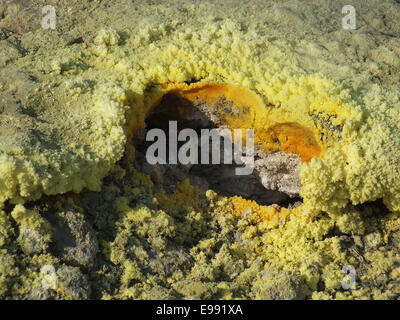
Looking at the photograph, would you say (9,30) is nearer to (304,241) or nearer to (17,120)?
(17,120)

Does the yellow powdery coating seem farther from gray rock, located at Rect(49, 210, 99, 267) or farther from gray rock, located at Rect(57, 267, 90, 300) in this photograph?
gray rock, located at Rect(57, 267, 90, 300)

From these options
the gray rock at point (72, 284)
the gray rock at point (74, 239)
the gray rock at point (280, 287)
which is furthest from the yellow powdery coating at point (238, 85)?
the gray rock at point (280, 287)

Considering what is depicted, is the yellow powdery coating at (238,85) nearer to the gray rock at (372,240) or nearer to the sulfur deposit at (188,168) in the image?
the sulfur deposit at (188,168)

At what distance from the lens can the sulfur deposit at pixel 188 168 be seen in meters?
3.81

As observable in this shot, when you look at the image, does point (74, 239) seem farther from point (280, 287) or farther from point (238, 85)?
point (238, 85)

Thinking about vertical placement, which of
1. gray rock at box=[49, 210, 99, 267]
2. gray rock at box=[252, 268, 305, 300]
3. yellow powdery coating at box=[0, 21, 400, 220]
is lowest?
gray rock at box=[252, 268, 305, 300]

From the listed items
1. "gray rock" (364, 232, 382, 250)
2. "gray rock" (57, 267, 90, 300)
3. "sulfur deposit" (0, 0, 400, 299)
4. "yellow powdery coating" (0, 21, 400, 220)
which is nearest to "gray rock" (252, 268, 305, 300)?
"sulfur deposit" (0, 0, 400, 299)

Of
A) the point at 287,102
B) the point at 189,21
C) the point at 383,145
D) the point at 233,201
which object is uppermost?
the point at 189,21

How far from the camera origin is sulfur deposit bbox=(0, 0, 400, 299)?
381 cm

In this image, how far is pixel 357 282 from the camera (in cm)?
415

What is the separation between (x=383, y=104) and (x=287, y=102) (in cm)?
89

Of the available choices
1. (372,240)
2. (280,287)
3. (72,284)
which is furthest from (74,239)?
(372,240)

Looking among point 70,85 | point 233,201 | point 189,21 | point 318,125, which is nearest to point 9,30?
point 70,85

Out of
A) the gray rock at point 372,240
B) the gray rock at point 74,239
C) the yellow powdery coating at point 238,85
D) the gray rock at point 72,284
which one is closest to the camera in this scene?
the gray rock at point 72,284
